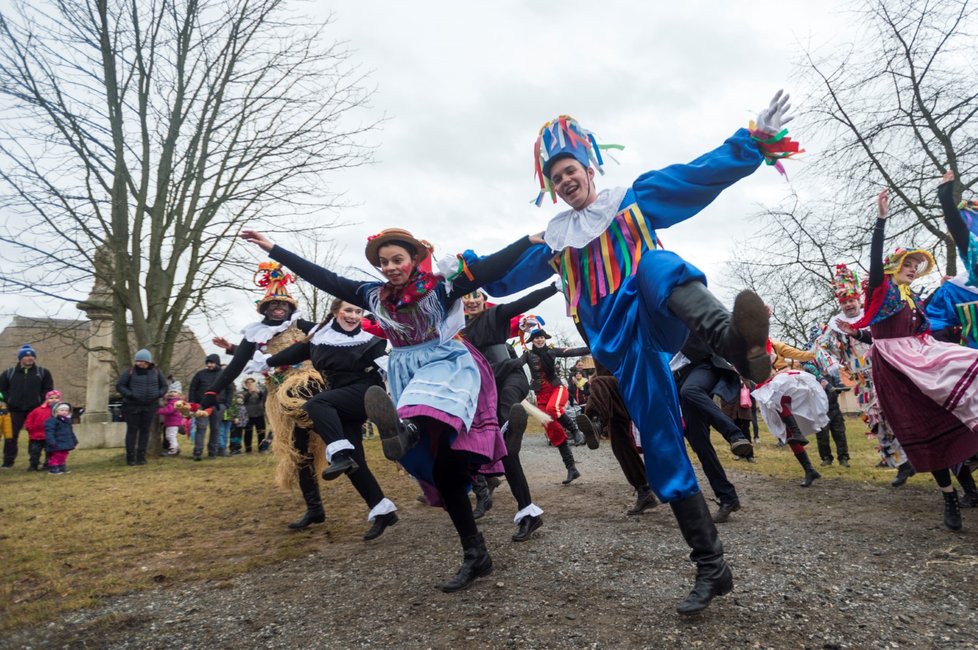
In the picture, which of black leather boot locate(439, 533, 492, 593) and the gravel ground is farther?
black leather boot locate(439, 533, 492, 593)

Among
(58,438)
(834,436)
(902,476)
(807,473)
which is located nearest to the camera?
(902,476)

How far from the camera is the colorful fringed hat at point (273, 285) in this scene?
212 inches

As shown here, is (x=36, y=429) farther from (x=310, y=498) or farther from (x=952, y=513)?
(x=952, y=513)

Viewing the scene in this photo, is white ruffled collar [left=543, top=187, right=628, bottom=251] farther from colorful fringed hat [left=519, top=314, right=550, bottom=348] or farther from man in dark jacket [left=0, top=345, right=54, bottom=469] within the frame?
man in dark jacket [left=0, top=345, right=54, bottom=469]

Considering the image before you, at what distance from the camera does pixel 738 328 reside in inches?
78.9

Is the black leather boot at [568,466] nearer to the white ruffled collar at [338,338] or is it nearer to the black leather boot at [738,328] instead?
the white ruffled collar at [338,338]

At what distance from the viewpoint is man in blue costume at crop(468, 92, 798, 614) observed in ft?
8.13

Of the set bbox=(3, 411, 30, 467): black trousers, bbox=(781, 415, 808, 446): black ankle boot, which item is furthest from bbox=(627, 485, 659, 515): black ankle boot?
bbox=(3, 411, 30, 467): black trousers

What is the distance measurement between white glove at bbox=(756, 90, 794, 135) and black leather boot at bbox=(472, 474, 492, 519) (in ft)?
11.8

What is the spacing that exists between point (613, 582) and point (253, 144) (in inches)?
473

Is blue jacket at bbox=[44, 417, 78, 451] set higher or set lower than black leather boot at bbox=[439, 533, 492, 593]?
higher

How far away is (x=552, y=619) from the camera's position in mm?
2457

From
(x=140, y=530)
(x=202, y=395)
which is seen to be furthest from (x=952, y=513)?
(x=202, y=395)

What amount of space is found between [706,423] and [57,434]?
31.1 feet
